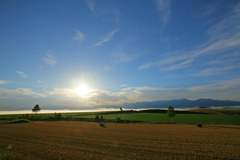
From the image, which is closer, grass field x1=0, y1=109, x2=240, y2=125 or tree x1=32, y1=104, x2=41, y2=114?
grass field x1=0, y1=109, x2=240, y2=125

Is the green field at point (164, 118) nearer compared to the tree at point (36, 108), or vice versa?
the green field at point (164, 118)

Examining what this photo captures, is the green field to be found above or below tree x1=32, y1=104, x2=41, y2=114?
below

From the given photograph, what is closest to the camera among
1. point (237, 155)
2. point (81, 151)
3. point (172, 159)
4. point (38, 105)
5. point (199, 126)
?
point (172, 159)

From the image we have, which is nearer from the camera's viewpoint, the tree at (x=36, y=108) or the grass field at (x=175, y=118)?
Answer: the grass field at (x=175, y=118)

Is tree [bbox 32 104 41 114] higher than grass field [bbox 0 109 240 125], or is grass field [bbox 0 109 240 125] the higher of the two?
tree [bbox 32 104 41 114]

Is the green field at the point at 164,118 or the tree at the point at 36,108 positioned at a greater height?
the tree at the point at 36,108

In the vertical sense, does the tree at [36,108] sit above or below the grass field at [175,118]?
above

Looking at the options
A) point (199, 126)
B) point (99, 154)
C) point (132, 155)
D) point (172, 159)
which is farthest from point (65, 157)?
point (199, 126)

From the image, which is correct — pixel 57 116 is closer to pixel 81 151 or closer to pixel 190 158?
pixel 81 151

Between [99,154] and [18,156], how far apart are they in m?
9.08

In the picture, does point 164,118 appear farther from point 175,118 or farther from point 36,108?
point 36,108

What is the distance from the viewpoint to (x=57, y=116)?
8125 cm

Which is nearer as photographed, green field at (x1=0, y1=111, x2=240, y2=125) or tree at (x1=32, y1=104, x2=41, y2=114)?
green field at (x1=0, y1=111, x2=240, y2=125)

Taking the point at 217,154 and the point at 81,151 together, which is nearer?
the point at 217,154
